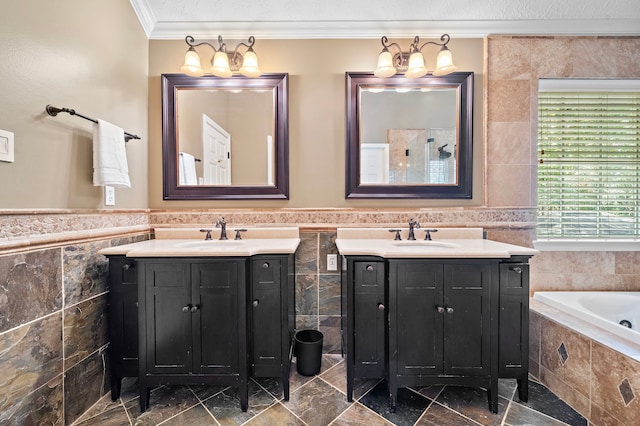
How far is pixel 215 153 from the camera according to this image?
6.43 ft

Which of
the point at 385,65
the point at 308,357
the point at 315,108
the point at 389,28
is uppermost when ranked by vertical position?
the point at 389,28

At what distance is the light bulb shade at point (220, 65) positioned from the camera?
1.80 meters

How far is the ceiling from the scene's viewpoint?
5.83ft

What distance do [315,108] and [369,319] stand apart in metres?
1.42

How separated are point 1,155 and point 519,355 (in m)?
2.42

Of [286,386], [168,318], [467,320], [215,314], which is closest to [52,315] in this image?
[168,318]

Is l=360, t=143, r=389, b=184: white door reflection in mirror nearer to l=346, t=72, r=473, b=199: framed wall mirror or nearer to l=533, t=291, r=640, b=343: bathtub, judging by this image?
l=346, t=72, r=473, b=199: framed wall mirror

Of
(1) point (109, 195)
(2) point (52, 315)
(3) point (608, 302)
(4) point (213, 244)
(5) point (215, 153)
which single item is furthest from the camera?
(5) point (215, 153)

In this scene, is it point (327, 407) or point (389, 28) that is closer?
point (327, 407)

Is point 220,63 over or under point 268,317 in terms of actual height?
over

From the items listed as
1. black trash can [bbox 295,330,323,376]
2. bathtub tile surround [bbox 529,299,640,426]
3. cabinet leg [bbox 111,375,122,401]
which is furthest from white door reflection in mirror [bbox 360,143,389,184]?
cabinet leg [bbox 111,375,122,401]

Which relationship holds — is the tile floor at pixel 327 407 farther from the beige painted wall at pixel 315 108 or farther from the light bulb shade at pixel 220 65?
the light bulb shade at pixel 220 65

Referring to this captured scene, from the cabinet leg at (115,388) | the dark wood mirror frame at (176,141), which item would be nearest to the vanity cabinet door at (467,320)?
the dark wood mirror frame at (176,141)

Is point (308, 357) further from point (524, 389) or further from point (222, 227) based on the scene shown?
point (524, 389)
